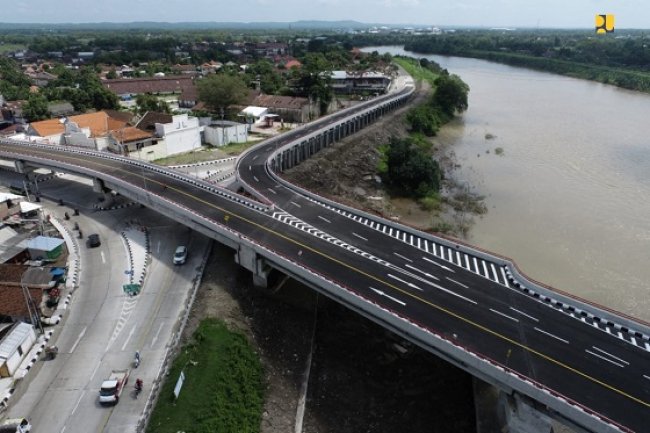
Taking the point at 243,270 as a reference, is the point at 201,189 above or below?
above

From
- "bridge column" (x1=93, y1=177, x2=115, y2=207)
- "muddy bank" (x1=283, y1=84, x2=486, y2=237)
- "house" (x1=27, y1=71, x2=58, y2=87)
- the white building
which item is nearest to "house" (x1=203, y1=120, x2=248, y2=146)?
the white building

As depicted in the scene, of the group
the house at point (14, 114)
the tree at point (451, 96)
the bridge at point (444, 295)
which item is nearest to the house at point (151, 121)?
the house at point (14, 114)

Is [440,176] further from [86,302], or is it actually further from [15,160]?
[15,160]

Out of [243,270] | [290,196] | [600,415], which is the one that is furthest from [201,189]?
[600,415]

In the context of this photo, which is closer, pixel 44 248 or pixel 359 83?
pixel 44 248

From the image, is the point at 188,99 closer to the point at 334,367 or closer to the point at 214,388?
the point at 334,367

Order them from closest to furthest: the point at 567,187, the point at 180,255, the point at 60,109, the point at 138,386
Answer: the point at 138,386 < the point at 180,255 < the point at 567,187 < the point at 60,109

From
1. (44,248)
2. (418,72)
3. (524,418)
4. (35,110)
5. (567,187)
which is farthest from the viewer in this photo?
(418,72)

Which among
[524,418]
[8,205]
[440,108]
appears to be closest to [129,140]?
[8,205]
